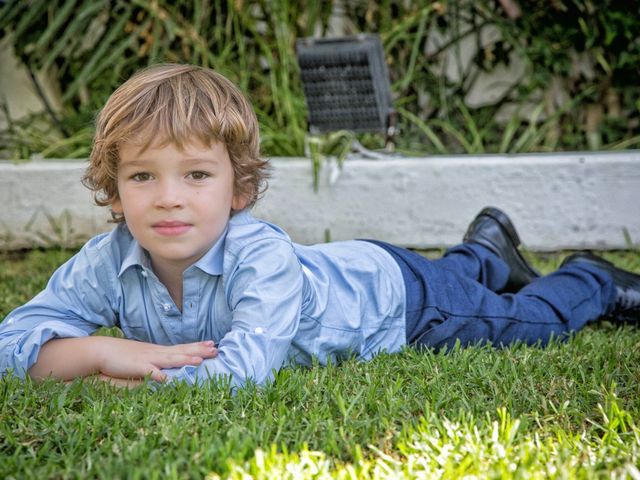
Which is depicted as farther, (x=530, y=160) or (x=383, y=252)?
(x=530, y=160)

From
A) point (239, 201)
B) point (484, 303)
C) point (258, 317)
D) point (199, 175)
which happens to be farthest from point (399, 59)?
point (258, 317)

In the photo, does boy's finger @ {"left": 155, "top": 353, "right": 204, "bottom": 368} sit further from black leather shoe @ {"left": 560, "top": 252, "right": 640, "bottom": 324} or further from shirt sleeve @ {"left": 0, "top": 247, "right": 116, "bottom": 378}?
black leather shoe @ {"left": 560, "top": 252, "right": 640, "bottom": 324}

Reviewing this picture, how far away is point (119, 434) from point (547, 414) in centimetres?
87

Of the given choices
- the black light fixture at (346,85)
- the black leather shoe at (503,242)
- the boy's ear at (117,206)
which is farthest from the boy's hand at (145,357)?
the black light fixture at (346,85)

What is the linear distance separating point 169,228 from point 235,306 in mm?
242

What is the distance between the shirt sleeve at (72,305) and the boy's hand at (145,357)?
15 cm

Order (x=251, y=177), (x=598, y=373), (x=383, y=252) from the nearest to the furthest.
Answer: (x=598, y=373) → (x=251, y=177) → (x=383, y=252)

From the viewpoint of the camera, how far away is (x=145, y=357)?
6.88 feet

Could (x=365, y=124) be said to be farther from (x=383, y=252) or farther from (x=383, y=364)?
(x=383, y=364)

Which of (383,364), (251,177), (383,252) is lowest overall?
(383,364)

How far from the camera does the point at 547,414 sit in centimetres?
190

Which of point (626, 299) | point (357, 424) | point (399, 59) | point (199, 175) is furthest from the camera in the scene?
point (399, 59)

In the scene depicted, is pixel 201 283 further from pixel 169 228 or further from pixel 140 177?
pixel 140 177

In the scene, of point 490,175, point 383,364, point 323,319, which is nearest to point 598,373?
point 383,364
